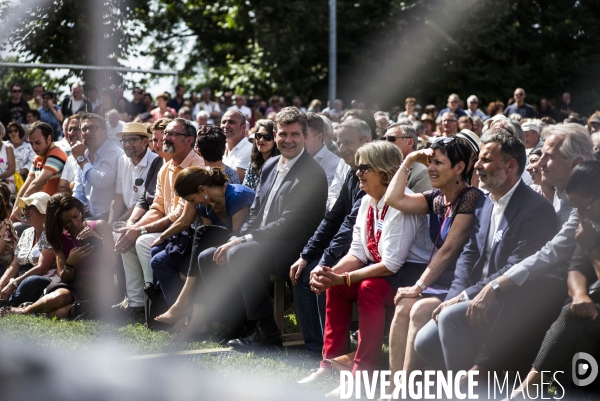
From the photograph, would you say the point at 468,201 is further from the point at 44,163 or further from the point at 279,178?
the point at 44,163

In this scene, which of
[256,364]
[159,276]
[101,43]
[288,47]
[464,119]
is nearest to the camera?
[101,43]

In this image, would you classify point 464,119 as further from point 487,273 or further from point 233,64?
point 233,64

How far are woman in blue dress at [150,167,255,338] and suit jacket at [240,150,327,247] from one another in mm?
265

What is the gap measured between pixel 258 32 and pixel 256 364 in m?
14.8

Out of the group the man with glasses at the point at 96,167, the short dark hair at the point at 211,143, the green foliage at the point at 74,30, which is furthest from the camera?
the man with glasses at the point at 96,167

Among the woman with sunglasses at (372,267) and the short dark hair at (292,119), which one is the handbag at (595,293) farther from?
the short dark hair at (292,119)

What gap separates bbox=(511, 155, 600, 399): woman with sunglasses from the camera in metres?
3.16

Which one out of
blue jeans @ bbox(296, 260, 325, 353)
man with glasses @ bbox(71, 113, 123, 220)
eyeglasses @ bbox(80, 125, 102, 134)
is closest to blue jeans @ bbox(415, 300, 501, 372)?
blue jeans @ bbox(296, 260, 325, 353)

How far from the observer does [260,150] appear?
585cm

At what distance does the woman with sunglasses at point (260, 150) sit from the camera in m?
5.84

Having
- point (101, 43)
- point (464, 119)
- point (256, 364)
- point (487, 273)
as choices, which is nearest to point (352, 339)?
point (256, 364)

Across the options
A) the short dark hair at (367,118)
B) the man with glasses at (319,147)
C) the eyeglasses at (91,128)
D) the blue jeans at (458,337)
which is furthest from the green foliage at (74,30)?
the eyeglasses at (91,128)

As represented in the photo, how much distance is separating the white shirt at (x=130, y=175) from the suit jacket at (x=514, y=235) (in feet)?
10.6

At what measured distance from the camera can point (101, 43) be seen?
92.7 inches
